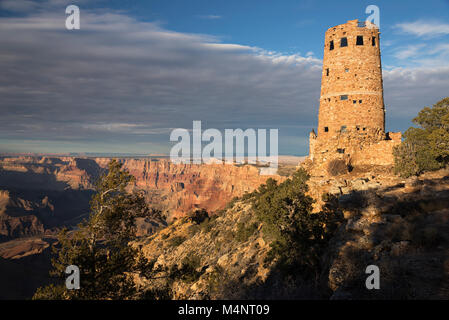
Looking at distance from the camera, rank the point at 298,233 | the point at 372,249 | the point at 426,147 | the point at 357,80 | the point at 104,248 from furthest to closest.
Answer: the point at 357,80 < the point at 426,147 < the point at 298,233 < the point at 104,248 < the point at 372,249

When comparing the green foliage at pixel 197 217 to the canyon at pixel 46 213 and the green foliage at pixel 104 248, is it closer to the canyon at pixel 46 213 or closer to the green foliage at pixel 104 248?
the canyon at pixel 46 213

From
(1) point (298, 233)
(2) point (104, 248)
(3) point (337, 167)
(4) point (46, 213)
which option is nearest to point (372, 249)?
(1) point (298, 233)

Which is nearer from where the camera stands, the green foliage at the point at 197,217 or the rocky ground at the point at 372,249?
the rocky ground at the point at 372,249

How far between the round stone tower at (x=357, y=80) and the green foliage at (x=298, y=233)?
953 cm

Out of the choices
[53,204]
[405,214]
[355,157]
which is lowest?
[53,204]

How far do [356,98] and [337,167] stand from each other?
6878 mm

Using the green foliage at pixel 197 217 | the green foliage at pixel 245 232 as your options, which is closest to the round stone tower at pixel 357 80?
the green foliage at pixel 245 232

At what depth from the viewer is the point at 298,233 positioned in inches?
713

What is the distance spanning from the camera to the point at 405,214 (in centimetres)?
1496

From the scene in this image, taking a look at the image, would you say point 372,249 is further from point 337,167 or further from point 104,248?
point 337,167

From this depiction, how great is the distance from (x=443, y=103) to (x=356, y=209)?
1710cm

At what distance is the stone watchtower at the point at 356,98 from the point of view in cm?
2644
